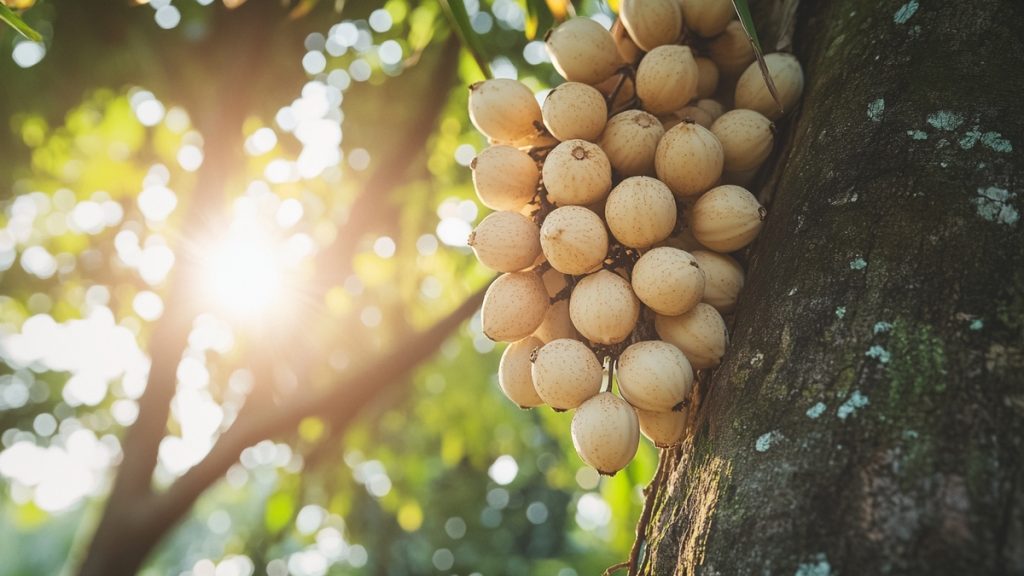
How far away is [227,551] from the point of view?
591cm

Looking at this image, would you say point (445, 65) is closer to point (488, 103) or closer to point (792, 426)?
point (488, 103)

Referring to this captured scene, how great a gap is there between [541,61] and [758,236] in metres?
3.20

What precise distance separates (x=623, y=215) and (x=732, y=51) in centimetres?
57

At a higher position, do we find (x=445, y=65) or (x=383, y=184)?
(x=445, y=65)

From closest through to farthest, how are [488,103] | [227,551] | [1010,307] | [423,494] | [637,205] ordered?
1. [1010,307]
2. [637,205]
3. [488,103]
4. [227,551]
5. [423,494]

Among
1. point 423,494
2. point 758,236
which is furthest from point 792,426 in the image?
point 423,494

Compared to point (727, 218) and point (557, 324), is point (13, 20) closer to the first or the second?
point (557, 324)

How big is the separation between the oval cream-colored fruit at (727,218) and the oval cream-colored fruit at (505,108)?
0.42 m

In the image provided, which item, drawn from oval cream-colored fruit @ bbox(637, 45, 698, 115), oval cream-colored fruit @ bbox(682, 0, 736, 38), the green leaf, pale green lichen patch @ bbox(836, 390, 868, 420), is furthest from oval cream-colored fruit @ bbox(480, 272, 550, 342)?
the green leaf

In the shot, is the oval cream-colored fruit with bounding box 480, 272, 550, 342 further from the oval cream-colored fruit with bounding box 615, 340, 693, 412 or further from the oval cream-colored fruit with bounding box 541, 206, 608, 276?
the oval cream-colored fruit with bounding box 615, 340, 693, 412

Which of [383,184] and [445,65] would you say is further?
[383,184]

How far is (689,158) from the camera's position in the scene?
1302mm

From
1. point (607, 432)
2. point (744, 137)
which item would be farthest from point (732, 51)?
point (607, 432)

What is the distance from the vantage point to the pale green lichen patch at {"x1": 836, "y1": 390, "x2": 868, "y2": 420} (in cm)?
91
